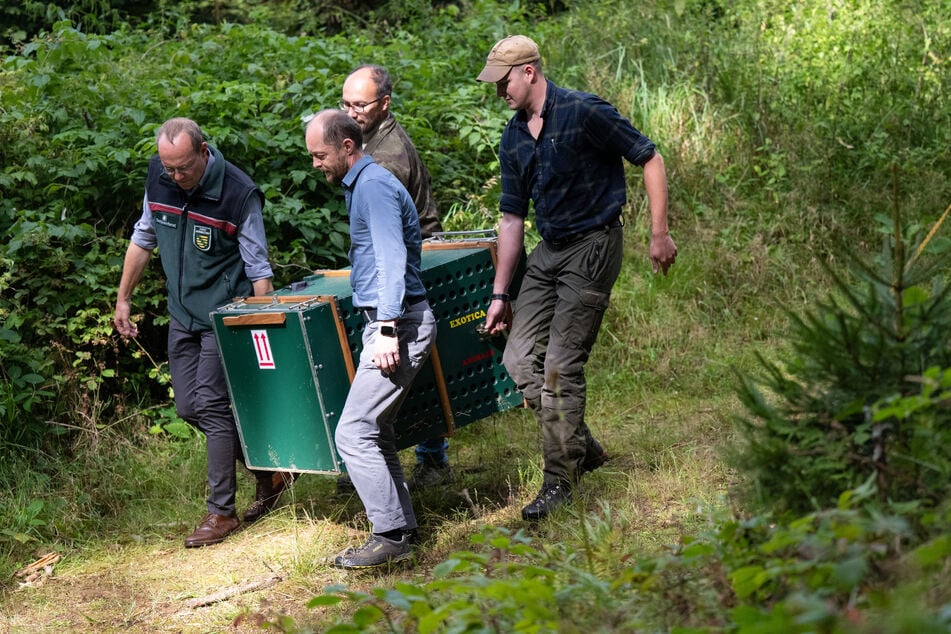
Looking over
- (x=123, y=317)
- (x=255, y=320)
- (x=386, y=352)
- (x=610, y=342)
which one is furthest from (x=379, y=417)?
(x=610, y=342)

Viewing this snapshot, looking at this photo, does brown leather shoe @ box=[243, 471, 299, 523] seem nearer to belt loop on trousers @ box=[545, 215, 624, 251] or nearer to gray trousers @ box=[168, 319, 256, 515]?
gray trousers @ box=[168, 319, 256, 515]

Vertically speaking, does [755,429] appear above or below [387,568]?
above

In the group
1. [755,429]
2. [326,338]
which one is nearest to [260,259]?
[326,338]

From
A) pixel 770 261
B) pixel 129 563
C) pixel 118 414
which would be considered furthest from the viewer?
pixel 770 261

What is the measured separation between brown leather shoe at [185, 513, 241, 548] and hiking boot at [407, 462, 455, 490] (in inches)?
39.1

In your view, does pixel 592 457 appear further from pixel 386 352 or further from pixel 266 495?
pixel 266 495

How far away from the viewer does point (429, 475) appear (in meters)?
5.87

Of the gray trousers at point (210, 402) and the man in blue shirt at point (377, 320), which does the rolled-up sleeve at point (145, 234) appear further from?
the man in blue shirt at point (377, 320)

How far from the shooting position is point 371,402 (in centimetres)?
456

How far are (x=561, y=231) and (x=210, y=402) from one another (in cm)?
197

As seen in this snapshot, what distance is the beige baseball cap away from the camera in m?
4.84

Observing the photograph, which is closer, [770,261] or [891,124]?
A: [770,261]

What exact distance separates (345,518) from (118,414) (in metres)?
1.94

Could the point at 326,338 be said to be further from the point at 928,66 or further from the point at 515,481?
the point at 928,66
